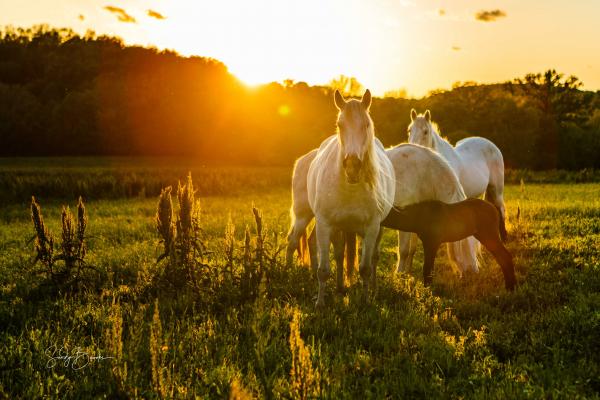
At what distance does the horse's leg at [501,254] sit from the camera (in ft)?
19.8

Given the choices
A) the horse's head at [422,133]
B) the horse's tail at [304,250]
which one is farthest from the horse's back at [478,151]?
the horse's tail at [304,250]

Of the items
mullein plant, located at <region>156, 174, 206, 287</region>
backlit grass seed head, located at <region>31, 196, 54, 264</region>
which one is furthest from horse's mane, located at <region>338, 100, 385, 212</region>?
backlit grass seed head, located at <region>31, 196, 54, 264</region>

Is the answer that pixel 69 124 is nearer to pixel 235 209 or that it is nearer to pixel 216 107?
pixel 216 107

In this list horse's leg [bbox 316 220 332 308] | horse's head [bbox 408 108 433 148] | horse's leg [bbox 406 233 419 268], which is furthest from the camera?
horse's head [bbox 408 108 433 148]

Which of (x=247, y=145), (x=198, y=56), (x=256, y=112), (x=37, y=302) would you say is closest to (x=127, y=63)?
(x=198, y=56)

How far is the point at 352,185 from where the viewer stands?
Answer: 5340mm

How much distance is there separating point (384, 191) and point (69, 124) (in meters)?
55.9

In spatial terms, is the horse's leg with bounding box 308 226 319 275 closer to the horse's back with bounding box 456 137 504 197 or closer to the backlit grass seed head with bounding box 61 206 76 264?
the backlit grass seed head with bounding box 61 206 76 264

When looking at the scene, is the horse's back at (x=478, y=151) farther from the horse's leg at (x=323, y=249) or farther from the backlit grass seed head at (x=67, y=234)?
the backlit grass seed head at (x=67, y=234)

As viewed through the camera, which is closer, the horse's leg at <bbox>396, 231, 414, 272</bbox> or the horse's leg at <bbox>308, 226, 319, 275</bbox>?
the horse's leg at <bbox>308, 226, 319, 275</bbox>

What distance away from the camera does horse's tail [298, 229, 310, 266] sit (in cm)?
762

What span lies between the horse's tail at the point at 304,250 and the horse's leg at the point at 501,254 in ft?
9.57

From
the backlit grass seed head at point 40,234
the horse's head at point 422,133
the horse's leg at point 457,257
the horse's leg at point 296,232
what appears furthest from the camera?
the horse's head at point 422,133

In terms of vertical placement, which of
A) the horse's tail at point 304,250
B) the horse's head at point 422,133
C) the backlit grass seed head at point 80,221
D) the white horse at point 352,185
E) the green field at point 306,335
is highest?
the horse's head at point 422,133
